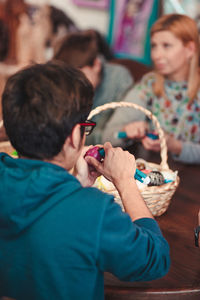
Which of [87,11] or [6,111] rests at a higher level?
[87,11]

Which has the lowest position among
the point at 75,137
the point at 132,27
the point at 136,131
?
the point at 136,131

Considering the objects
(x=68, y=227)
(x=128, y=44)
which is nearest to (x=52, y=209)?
(x=68, y=227)

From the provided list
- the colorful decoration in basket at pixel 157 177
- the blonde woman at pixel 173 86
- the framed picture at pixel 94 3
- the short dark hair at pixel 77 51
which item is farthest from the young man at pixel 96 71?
the framed picture at pixel 94 3

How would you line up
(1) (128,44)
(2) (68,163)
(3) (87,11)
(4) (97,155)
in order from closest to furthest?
1. (2) (68,163)
2. (4) (97,155)
3. (1) (128,44)
4. (3) (87,11)

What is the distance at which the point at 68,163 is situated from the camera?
70 cm

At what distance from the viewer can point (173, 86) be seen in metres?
1.75

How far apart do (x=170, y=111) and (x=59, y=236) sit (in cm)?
131

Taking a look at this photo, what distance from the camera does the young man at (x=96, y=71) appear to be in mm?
1821

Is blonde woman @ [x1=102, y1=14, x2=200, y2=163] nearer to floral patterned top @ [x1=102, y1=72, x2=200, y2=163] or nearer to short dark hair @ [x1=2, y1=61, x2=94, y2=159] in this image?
floral patterned top @ [x1=102, y1=72, x2=200, y2=163]

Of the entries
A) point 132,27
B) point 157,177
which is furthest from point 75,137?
point 132,27

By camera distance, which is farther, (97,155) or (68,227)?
(97,155)

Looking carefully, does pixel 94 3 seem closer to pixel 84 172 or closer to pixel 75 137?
pixel 84 172

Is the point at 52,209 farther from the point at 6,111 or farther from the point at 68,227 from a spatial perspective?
the point at 6,111

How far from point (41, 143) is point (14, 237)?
0.19 metres
